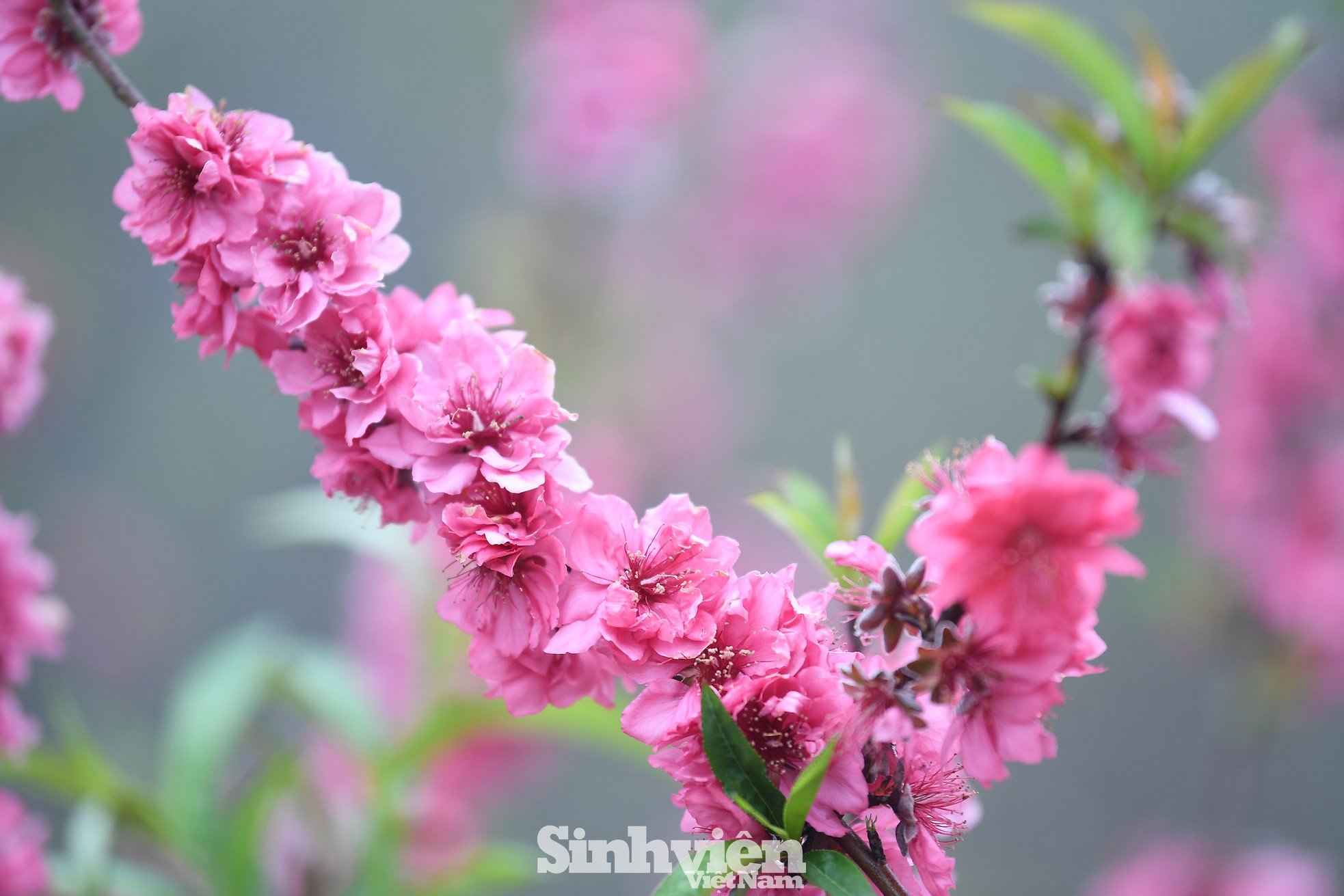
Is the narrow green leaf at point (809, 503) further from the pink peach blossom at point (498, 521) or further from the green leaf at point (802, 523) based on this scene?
the pink peach blossom at point (498, 521)

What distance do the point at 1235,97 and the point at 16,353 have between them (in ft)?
3.15

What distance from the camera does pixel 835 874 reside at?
47cm

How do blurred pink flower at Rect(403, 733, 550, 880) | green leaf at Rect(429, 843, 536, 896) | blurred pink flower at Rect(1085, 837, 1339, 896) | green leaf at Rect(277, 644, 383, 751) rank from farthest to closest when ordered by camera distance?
1. blurred pink flower at Rect(1085, 837, 1339, 896)
2. blurred pink flower at Rect(403, 733, 550, 880)
3. green leaf at Rect(277, 644, 383, 751)
4. green leaf at Rect(429, 843, 536, 896)

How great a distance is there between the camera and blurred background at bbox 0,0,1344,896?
2.05 metres

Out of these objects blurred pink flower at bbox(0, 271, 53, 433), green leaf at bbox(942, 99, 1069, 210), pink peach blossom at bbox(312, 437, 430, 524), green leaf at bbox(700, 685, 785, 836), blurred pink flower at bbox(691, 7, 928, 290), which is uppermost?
blurred pink flower at bbox(691, 7, 928, 290)

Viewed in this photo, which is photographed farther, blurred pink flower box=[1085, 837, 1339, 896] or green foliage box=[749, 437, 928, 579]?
blurred pink flower box=[1085, 837, 1339, 896]

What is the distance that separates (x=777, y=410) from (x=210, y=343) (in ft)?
7.00

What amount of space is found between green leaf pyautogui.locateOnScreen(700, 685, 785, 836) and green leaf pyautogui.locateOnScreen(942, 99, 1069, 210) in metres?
0.49

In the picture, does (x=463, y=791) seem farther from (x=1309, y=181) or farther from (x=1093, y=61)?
(x=1309, y=181)

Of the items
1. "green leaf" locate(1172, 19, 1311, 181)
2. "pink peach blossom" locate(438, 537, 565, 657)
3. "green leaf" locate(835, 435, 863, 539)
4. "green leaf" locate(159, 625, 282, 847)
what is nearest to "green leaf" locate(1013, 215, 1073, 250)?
"green leaf" locate(1172, 19, 1311, 181)

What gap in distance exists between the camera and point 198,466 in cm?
250

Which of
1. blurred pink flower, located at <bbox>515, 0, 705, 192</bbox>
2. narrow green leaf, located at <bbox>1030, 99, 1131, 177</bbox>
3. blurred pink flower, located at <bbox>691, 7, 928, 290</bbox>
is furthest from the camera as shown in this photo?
blurred pink flower, located at <bbox>691, 7, 928, 290</bbox>

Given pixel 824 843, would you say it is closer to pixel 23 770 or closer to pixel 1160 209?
pixel 1160 209

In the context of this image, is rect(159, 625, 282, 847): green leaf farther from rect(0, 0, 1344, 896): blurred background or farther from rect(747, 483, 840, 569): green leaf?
rect(0, 0, 1344, 896): blurred background
